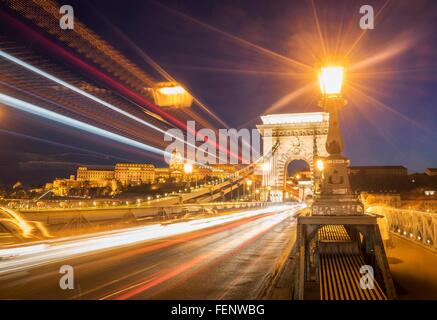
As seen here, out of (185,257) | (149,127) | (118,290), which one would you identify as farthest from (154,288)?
(149,127)

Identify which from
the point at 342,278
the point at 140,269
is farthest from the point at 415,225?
the point at 140,269

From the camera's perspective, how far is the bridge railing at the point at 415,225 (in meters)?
11.0

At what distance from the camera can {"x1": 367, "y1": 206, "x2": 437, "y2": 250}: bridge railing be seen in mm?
10969

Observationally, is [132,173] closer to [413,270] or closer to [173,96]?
[173,96]

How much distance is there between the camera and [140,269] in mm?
8930

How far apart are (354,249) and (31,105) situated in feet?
51.9

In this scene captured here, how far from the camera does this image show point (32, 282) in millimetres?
7406

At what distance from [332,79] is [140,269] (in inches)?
247

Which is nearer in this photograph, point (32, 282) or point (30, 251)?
point (32, 282)

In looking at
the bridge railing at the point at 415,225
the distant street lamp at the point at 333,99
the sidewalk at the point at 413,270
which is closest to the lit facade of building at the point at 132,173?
the bridge railing at the point at 415,225

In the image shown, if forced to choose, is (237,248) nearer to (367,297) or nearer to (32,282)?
(32,282)

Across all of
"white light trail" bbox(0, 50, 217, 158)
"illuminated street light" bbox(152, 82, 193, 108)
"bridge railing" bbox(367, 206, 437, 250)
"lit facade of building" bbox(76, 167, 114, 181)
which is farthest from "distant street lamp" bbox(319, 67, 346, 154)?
"lit facade of building" bbox(76, 167, 114, 181)

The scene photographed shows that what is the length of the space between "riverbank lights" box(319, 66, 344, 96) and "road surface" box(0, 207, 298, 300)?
390cm

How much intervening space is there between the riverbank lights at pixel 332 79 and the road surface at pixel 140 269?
3.90 meters
